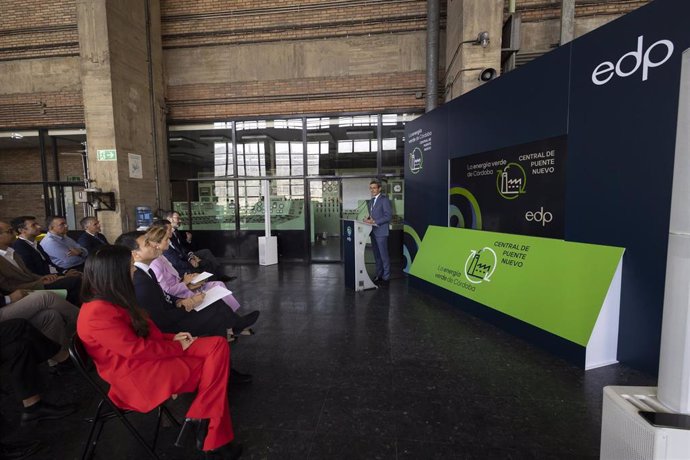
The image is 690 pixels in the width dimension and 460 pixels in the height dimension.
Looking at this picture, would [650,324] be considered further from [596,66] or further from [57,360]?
[57,360]

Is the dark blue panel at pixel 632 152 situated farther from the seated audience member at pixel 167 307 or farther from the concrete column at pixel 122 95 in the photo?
the concrete column at pixel 122 95

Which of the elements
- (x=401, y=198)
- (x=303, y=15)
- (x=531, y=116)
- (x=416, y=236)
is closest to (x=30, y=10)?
(x=303, y=15)

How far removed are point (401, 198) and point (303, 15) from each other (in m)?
4.53

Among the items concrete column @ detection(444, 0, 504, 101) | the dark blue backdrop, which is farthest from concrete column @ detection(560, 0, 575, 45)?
the dark blue backdrop

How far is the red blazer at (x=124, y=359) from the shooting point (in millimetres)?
1638

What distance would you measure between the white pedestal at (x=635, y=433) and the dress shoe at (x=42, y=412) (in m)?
3.17

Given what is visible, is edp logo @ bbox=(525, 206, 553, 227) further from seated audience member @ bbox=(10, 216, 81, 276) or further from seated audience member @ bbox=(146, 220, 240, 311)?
seated audience member @ bbox=(10, 216, 81, 276)

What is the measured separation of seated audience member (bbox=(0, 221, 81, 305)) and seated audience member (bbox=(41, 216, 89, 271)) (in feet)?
2.48

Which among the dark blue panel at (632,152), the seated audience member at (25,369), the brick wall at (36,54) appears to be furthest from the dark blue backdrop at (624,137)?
the brick wall at (36,54)

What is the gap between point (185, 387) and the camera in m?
1.78

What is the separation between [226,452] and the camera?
6.02 feet

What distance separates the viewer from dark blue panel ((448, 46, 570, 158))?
324cm

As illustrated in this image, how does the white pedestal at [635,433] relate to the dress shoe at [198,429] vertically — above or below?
above

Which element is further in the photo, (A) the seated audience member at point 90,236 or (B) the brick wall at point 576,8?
(B) the brick wall at point 576,8
